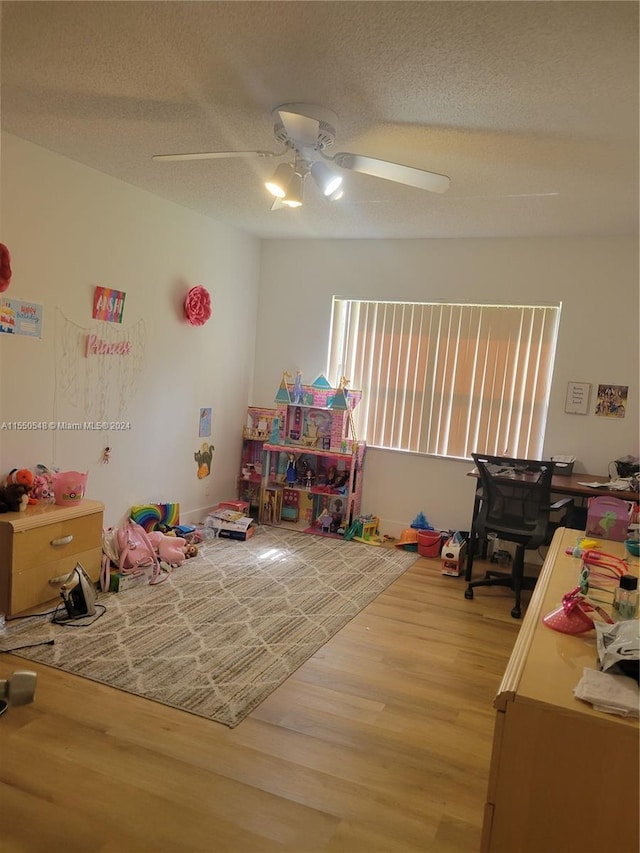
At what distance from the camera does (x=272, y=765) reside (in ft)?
7.11

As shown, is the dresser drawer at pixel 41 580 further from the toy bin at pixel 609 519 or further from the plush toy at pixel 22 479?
the toy bin at pixel 609 519

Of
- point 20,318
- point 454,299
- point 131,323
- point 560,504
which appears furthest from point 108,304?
point 560,504

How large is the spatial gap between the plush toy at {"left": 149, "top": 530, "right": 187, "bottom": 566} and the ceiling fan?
244 centimetres

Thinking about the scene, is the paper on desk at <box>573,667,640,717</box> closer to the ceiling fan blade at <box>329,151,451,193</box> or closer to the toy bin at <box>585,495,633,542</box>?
the toy bin at <box>585,495,633,542</box>

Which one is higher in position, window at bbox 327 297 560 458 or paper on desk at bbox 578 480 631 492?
window at bbox 327 297 560 458

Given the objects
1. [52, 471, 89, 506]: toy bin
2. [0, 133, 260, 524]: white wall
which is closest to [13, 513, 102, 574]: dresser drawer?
[52, 471, 89, 506]: toy bin

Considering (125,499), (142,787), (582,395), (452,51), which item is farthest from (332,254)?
(142,787)

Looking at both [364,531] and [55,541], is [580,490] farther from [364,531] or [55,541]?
[55,541]

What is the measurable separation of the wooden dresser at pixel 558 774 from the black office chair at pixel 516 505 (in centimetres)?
244

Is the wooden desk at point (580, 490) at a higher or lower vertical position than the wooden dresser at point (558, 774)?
higher

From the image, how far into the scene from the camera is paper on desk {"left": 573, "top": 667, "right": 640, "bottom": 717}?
1.36 meters

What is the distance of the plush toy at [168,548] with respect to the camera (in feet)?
13.7

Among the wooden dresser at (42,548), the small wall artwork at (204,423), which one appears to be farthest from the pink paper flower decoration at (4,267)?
the small wall artwork at (204,423)

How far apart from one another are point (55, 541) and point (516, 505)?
2782mm
